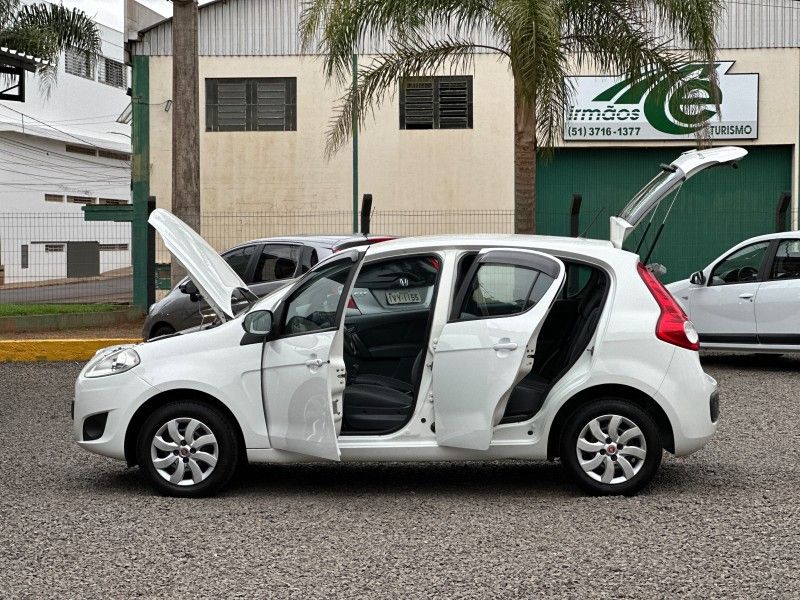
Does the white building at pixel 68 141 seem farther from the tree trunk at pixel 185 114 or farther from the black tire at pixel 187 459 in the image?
the black tire at pixel 187 459

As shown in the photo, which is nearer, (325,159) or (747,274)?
(747,274)

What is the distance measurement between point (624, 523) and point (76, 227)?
20458mm

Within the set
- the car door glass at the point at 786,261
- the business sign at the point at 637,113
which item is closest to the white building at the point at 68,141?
the business sign at the point at 637,113

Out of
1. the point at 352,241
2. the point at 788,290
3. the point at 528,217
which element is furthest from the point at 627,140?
the point at 352,241

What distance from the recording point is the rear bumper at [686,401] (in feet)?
24.1

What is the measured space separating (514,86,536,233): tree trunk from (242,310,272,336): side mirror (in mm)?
9333

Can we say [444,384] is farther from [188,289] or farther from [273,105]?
[273,105]

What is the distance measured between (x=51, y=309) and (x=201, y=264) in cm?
1409

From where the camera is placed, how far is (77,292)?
22.9 m

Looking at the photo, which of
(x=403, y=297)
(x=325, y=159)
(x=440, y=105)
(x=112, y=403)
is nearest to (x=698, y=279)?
(x=403, y=297)

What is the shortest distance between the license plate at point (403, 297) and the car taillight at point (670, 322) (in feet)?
4.91

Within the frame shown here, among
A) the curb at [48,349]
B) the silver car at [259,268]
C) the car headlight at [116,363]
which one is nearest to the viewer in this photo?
the car headlight at [116,363]

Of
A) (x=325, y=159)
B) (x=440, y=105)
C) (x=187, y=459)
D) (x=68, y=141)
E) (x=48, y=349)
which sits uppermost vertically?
(x=68, y=141)

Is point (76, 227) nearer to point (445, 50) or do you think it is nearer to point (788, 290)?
point (445, 50)
